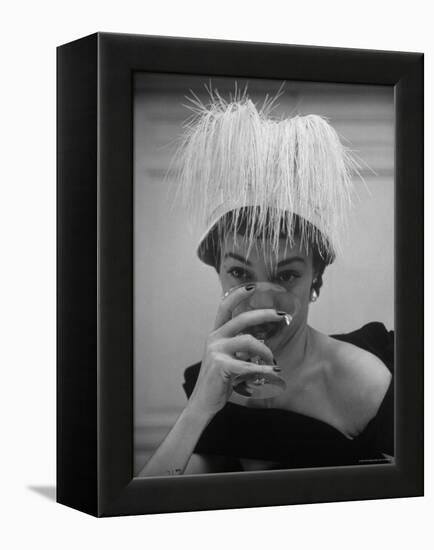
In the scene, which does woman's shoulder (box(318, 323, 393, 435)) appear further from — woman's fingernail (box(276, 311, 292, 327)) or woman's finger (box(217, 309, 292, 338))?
woman's finger (box(217, 309, 292, 338))

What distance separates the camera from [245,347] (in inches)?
Result: 238

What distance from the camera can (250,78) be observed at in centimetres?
608

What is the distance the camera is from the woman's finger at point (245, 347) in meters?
6.04

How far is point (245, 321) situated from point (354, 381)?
1.88 feet

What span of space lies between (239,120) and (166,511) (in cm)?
155

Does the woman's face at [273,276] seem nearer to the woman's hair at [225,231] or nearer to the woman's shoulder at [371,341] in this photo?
the woman's hair at [225,231]

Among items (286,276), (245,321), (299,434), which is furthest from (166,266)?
(299,434)

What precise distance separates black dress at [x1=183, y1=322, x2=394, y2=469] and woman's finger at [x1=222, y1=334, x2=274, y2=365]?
15cm

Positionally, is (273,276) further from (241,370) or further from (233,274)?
(241,370)

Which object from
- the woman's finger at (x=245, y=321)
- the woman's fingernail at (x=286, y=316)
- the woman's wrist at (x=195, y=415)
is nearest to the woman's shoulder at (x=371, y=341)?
the woman's fingernail at (x=286, y=316)

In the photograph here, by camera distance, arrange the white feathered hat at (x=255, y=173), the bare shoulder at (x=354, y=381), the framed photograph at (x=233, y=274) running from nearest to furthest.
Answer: the framed photograph at (x=233, y=274) → the white feathered hat at (x=255, y=173) → the bare shoulder at (x=354, y=381)

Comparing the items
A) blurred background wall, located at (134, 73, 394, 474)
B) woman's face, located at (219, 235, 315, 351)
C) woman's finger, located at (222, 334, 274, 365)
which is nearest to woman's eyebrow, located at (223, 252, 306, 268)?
woman's face, located at (219, 235, 315, 351)

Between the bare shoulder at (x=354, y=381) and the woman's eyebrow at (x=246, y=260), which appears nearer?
the woman's eyebrow at (x=246, y=260)

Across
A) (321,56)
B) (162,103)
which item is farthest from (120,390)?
(321,56)
